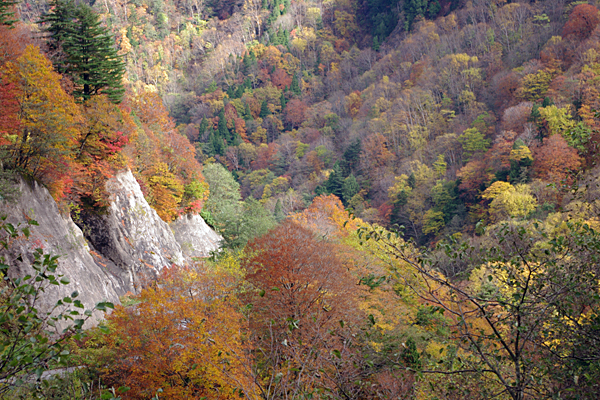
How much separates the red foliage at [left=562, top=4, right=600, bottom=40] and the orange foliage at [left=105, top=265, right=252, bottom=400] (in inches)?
2488

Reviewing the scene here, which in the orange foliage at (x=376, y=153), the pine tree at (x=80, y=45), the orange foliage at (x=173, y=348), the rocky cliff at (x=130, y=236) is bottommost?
the orange foliage at (x=376, y=153)

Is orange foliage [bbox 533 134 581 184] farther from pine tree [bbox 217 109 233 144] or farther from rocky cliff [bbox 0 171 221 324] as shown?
pine tree [bbox 217 109 233 144]

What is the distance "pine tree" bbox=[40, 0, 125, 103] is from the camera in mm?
20198

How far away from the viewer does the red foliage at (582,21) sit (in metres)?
53.1

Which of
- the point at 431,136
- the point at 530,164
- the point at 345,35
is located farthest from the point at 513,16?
the point at 345,35

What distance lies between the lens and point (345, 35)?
358 ft

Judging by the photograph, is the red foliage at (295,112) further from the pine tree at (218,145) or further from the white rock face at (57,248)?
the white rock face at (57,248)

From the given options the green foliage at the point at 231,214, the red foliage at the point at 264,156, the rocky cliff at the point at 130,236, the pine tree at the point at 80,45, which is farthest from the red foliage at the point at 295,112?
the pine tree at the point at 80,45

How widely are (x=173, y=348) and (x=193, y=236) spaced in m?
20.7

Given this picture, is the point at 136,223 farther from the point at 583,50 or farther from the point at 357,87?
the point at 357,87

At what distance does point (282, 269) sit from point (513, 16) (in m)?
72.5

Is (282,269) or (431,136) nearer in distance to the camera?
(282,269)

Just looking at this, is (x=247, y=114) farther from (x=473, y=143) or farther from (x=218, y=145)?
(x=473, y=143)

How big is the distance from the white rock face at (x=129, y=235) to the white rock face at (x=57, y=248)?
1.50 meters
